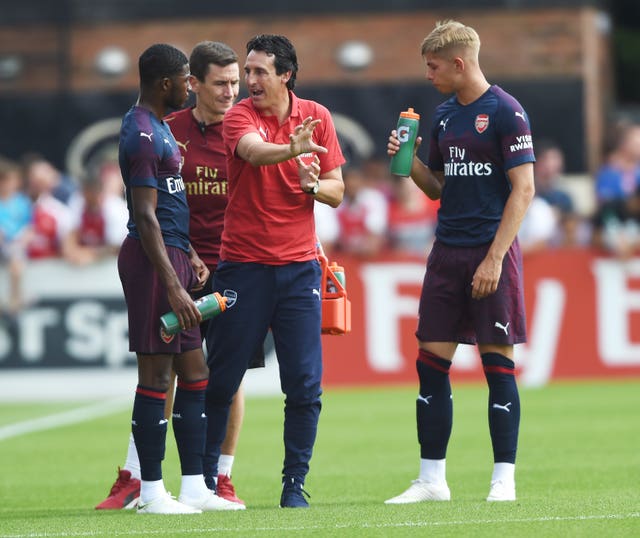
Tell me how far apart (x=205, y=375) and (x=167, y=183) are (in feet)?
3.35

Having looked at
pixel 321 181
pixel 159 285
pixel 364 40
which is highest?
pixel 364 40

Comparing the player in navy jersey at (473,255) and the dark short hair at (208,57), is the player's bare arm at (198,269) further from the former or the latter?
the player in navy jersey at (473,255)

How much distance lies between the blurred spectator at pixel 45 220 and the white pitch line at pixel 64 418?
208 centimetres

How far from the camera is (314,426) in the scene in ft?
26.8

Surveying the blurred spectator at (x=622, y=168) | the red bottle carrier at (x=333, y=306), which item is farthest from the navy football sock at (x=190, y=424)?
the blurred spectator at (x=622, y=168)

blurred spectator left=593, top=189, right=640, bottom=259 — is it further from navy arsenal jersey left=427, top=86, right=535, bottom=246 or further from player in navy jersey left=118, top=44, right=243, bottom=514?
player in navy jersey left=118, top=44, right=243, bottom=514

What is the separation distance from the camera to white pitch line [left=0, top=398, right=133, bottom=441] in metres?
13.6

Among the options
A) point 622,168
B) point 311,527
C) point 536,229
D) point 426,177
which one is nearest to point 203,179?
point 426,177

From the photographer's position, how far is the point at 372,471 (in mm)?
10227

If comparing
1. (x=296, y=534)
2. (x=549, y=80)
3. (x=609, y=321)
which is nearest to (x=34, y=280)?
(x=609, y=321)

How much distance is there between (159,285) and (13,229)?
32.5ft

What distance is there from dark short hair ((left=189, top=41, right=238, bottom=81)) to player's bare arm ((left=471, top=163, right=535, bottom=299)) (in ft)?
5.55

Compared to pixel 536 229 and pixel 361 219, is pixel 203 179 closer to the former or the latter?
pixel 361 219

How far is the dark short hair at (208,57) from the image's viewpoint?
8.50 m
